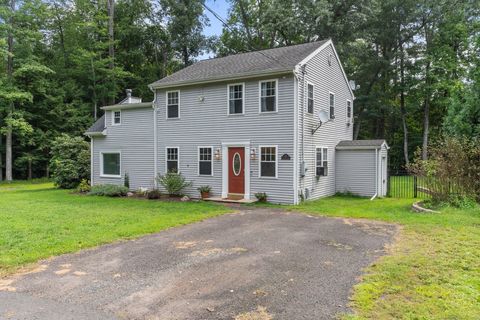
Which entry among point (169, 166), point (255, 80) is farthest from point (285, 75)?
point (169, 166)

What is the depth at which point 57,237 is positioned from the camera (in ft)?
23.4

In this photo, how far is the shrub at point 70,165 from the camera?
60.8 feet

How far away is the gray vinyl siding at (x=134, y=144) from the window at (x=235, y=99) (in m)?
4.11

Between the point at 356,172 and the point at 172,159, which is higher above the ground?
the point at 172,159

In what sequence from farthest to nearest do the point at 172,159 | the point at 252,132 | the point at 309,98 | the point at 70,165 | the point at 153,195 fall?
the point at 70,165 → the point at 172,159 → the point at 153,195 → the point at 309,98 → the point at 252,132

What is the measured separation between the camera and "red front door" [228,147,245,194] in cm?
1302

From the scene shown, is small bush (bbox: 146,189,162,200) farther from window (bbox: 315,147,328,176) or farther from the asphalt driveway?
window (bbox: 315,147,328,176)

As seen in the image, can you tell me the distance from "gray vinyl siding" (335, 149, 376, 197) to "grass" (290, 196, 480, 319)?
5.36 m

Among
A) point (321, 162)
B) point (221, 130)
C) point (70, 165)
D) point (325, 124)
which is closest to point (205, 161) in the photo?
point (221, 130)

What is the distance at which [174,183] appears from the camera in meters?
13.9

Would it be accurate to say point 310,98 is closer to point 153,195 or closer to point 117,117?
point 153,195

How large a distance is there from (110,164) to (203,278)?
13.5 metres

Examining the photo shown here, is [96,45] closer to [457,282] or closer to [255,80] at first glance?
[255,80]

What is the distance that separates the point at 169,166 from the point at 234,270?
1023 cm
